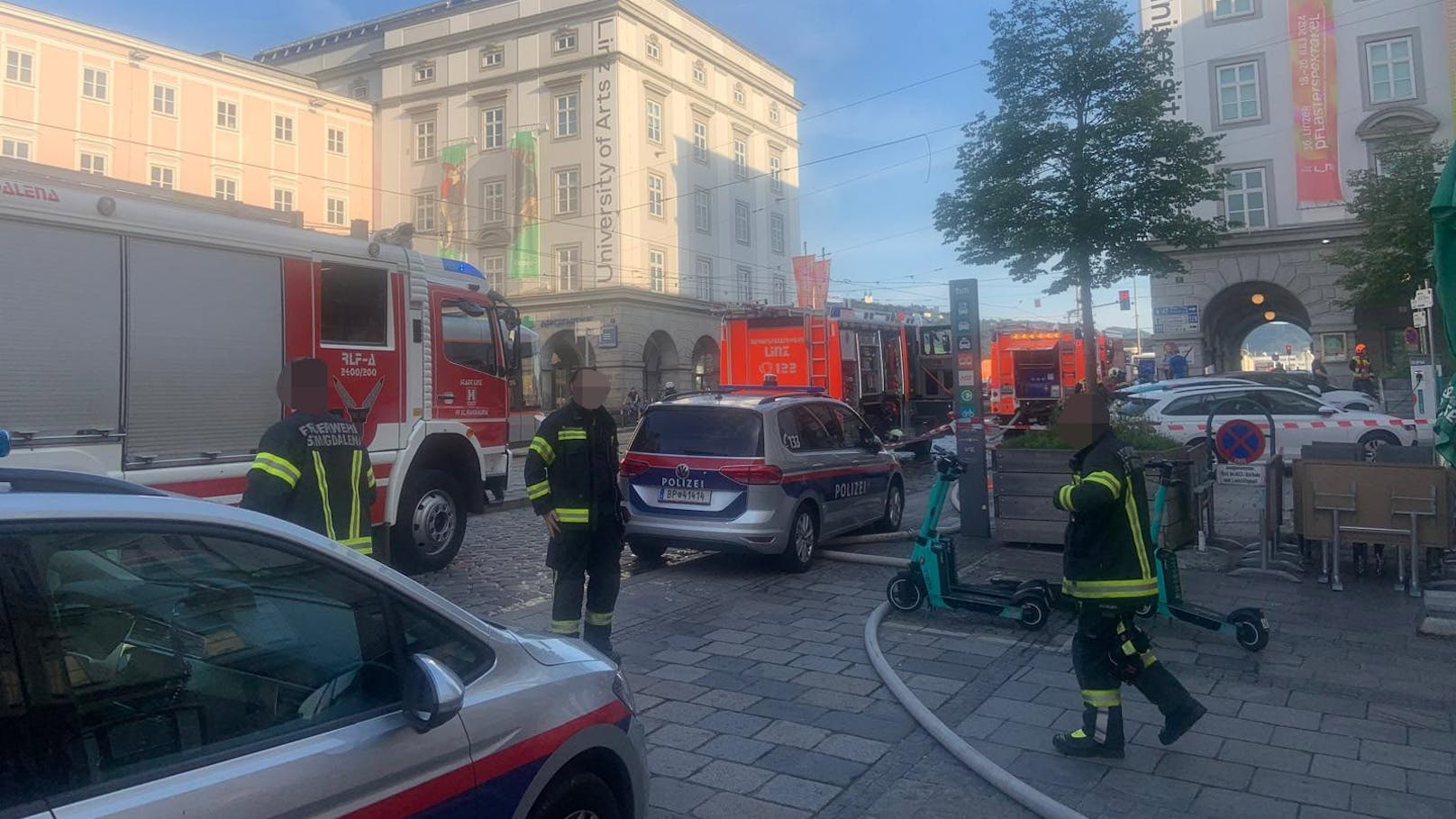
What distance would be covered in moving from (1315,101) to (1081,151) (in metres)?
21.0

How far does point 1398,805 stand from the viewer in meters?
3.99

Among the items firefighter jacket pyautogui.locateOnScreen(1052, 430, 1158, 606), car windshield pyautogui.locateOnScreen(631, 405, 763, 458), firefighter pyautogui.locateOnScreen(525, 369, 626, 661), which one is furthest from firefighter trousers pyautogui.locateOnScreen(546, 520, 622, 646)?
car windshield pyautogui.locateOnScreen(631, 405, 763, 458)

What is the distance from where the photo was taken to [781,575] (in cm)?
885

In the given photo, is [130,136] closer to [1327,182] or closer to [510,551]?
[510,551]

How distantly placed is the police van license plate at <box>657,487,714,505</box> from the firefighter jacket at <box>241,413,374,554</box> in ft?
12.6

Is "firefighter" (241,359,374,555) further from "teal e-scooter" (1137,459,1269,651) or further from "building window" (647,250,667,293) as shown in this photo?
"building window" (647,250,667,293)

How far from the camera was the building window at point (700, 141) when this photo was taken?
42.8m

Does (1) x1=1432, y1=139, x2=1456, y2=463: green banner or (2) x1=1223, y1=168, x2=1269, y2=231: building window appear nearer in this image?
(1) x1=1432, y1=139, x2=1456, y2=463: green banner

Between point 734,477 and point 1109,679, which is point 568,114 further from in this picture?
point 1109,679

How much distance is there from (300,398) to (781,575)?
5049 millimetres

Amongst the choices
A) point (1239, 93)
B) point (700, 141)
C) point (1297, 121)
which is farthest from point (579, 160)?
point (1297, 121)

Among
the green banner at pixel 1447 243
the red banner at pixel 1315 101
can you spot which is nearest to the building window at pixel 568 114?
the red banner at pixel 1315 101

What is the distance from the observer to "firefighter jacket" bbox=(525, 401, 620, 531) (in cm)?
564

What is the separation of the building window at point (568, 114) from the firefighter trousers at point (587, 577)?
3660cm
